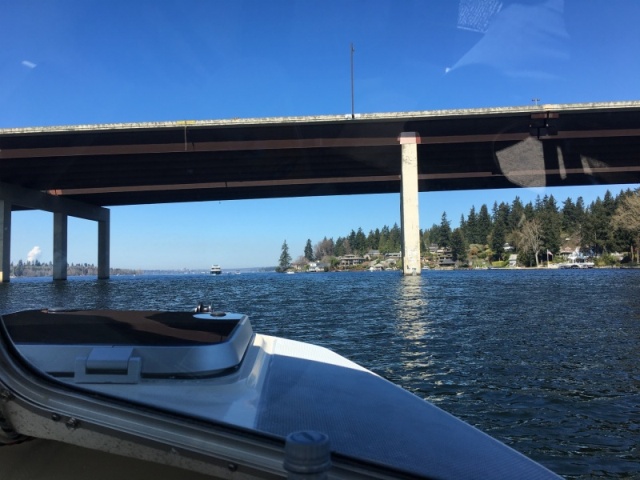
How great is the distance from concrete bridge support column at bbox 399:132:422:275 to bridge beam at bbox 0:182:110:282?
27.7 m

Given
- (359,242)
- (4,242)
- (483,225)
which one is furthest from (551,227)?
(4,242)

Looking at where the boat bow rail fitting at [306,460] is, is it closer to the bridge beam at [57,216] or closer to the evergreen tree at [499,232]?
the bridge beam at [57,216]

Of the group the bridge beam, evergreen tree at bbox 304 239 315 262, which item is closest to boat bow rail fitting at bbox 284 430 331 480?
the bridge beam

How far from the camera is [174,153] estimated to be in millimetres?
38625

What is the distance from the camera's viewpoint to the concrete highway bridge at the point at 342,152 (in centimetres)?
3366

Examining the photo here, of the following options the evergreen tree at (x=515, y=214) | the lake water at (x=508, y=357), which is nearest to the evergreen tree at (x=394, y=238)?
the evergreen tree at (x=515, y=214)

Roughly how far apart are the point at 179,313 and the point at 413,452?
2.23m

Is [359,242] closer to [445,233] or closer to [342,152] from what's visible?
[445,233]

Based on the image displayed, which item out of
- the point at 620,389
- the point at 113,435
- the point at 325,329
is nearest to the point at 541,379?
the point at 620,389

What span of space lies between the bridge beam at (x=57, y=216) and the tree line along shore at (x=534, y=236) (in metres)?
47.4

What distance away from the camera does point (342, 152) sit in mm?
42344

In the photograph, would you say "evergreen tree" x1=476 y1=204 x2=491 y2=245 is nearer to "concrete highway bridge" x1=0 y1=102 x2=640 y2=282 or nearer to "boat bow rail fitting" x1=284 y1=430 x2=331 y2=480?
"concrete highway bridge" x1=0 y1=102 x2=640 y2=282

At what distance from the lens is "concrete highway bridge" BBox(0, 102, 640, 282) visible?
33.7 meters

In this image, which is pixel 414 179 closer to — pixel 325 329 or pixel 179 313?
pixel 325 329
